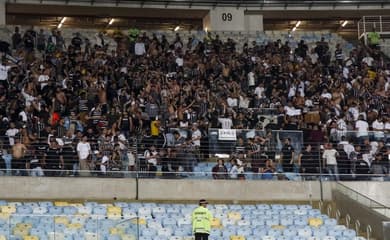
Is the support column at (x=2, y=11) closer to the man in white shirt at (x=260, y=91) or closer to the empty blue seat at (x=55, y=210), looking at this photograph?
the man in white shirt at (x=260, y=91)

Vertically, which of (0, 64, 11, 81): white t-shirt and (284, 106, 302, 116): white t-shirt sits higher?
(0, 64, 11, 81): white t-shirt

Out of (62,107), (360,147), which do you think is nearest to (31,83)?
(62,107)

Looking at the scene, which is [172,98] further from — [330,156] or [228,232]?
[228,232]

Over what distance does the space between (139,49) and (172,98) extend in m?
4.82

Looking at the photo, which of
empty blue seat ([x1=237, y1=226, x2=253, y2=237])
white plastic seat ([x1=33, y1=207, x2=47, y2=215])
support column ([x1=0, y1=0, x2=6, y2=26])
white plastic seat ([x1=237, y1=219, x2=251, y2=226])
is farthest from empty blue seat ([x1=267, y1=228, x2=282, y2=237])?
support column ([x1=0, y1=0, x2=6, y2=26])

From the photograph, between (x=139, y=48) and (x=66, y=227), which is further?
(x=139, y=48)

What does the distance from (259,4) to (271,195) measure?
1563 cm

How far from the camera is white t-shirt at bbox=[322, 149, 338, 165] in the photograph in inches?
1062

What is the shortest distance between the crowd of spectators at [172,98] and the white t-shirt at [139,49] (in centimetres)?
5

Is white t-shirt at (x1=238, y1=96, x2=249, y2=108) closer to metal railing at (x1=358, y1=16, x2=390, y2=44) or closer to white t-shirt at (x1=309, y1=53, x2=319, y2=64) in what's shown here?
white t-shirt at (x1=309, y1=53, x2=319, y2=64)

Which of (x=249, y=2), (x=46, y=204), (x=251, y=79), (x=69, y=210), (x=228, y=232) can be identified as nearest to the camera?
(x=228, y=232)

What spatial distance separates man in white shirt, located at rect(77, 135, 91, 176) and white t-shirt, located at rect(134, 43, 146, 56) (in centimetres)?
892

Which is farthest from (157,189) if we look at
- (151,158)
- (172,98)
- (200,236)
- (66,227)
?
(66,227)

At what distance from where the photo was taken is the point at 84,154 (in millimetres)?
25422
